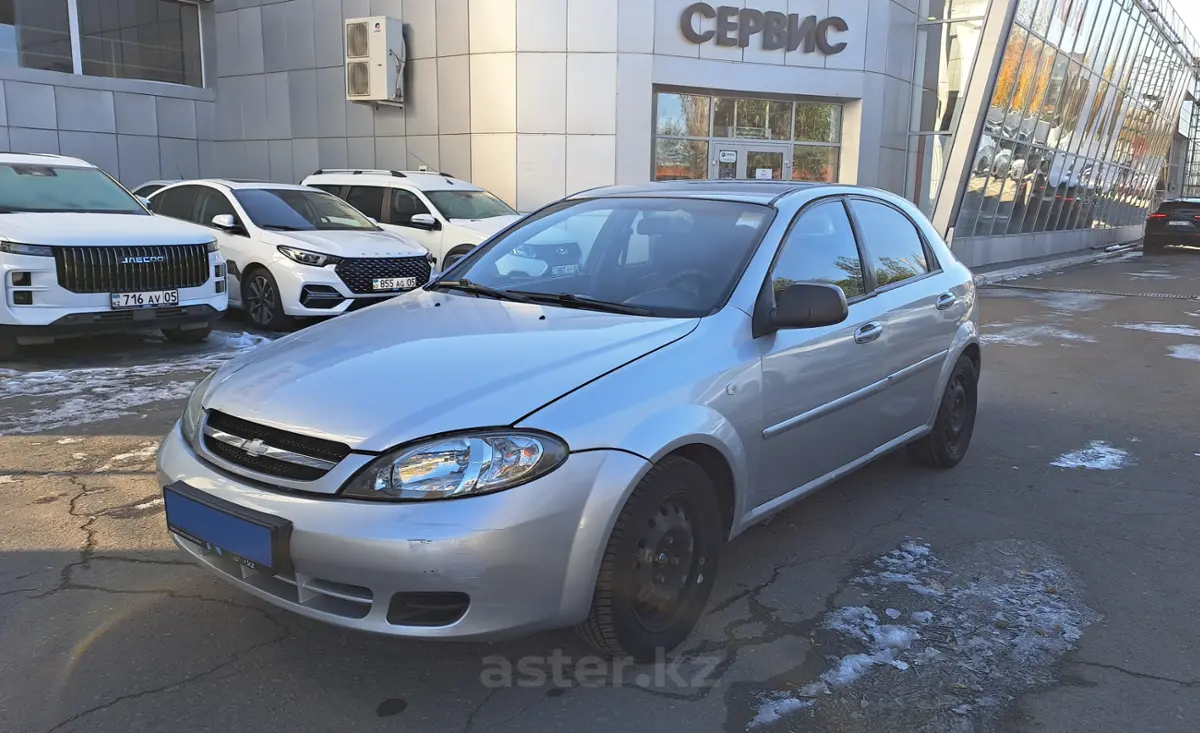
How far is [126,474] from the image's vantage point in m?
4.79

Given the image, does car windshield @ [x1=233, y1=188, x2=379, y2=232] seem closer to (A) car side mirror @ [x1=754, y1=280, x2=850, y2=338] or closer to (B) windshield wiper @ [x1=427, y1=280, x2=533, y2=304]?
(B) windshield wiper @ [x1=427, y1=280, x2=533, y2=304]

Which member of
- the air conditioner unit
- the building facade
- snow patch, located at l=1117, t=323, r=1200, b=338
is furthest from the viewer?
the air conditioner unit

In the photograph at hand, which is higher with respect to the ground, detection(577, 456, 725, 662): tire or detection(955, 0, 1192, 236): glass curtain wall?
detection(955, 0, 1192, 236): glass curtain wall

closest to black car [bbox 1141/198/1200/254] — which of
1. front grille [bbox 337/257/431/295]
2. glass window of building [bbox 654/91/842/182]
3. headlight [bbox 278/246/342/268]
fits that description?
glass window of building [bbox 654/91/842/182]

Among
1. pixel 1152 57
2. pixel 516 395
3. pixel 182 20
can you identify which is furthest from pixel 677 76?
pixel 1152 57

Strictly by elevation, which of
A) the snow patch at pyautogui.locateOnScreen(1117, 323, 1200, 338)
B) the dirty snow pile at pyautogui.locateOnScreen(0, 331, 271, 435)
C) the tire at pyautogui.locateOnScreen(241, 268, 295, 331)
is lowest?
the snow patch at pyautogui.locateOnScreen(1117, 323, 1200, 338)

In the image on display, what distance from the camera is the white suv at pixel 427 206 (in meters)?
11.8

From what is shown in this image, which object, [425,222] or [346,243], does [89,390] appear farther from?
[425,222]

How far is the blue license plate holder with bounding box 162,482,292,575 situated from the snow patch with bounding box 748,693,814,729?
4.71 ft

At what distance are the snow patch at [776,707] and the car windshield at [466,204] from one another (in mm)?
10016

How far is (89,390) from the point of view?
6582 mm

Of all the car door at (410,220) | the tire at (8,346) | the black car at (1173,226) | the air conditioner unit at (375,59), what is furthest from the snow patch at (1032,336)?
the black car at (1173,226)

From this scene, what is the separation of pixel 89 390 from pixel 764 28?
549 inches

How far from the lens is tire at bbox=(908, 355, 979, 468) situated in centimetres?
501
